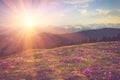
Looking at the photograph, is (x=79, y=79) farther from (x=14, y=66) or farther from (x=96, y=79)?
(x=14, y=66)

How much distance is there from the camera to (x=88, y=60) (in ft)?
108

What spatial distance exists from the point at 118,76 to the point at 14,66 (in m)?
16.1

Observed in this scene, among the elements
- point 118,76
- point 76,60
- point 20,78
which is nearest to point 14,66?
point 20,78

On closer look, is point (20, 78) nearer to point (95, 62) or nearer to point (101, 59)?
point (95, 62)

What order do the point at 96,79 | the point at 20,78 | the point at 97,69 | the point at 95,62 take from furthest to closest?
1. the point at 95,62
2. the point at 97,69
3. the point at 20,78
4. the point at 96,79

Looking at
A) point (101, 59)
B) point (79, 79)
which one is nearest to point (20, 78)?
point (79, 79)

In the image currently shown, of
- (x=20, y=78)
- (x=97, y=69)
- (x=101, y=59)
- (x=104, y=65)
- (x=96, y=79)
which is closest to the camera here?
(x=96, y=79)

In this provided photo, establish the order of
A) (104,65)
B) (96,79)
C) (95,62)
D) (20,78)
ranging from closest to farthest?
(96,79) < (20,78) < (104,65) < (95,62)

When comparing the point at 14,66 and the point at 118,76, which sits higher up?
the point at 14,66

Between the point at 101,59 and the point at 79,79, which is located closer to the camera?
the point at 79,79

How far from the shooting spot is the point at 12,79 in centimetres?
2408

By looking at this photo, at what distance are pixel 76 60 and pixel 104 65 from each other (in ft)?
16.9

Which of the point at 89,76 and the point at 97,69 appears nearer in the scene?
the point at 89,76

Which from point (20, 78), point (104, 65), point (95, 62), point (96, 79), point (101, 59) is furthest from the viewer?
point (101, 59)
